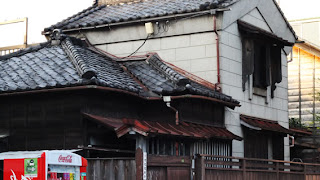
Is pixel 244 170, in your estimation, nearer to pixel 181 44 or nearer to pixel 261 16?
pixel 181 44

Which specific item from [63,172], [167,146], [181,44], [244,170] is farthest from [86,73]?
[181,44]

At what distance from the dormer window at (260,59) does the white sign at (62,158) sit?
34.7 ft

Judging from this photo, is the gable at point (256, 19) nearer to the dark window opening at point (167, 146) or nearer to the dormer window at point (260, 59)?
the dormer window at point (260, 59)

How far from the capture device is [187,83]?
20.6 metres

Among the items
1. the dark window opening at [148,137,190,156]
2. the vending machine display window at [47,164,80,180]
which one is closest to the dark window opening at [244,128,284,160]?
the dark window opening at [148,137,190,156]

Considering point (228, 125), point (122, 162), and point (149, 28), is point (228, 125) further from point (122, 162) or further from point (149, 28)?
point (122, 162)

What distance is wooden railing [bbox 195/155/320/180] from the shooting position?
1850 centimetres

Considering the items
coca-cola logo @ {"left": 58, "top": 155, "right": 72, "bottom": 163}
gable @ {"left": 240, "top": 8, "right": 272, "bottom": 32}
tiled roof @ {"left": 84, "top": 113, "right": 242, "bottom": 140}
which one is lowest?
coca-cola logo @ {"left": 58, "top": 155, "right": 72, "bottom": 163}

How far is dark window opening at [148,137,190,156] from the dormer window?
215 inches

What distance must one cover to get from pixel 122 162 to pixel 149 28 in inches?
308

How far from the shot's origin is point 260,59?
26.5 metres

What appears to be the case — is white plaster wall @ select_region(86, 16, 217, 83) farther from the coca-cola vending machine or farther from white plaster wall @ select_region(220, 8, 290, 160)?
the coca-cola vending machine

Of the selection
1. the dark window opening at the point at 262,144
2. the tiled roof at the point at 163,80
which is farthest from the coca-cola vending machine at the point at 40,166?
the dark window opening at the point at 262,144

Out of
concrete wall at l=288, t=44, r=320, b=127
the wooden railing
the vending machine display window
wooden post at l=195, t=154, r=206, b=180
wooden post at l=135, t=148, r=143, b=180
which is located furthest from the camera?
concrete wall at l=288, t=44, r=320, b=127
